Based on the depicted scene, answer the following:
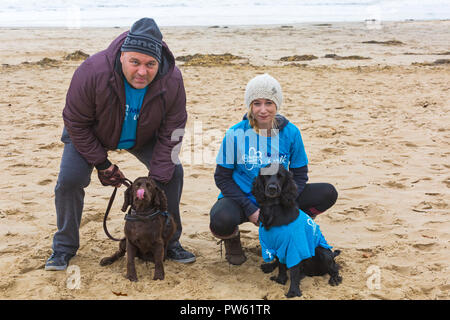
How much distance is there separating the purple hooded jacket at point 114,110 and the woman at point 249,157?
0.43 m

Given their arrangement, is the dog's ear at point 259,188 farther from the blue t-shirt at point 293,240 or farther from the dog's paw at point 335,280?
the dog's paw at point 335,280

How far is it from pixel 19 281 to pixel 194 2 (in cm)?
5074

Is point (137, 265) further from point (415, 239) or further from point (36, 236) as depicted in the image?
point (415, 239)

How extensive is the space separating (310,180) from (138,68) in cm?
278

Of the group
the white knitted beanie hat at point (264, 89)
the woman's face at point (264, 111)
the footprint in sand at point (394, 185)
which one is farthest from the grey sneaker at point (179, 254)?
the footprint in sand at point (394, 185)

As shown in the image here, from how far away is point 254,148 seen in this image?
359 cm

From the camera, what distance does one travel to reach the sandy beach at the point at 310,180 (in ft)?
11.0

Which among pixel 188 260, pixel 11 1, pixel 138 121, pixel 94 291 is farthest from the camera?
pixel 11 1

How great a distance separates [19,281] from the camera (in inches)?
130

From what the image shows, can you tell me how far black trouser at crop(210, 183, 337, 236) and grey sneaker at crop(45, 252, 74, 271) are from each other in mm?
1131

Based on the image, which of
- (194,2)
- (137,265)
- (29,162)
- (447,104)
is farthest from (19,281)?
(194,2)

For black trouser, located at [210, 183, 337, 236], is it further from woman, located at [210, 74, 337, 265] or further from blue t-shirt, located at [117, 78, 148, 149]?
blue t-shirt, located at [117, 78, 148, 149]

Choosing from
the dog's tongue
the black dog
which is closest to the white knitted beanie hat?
the black dog

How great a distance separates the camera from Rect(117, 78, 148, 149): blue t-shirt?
3352mm
